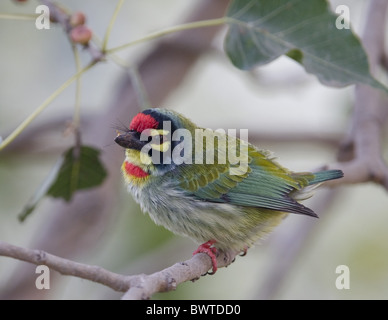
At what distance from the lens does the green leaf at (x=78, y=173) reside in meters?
2.89

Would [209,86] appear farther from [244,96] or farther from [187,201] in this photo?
[187,201]

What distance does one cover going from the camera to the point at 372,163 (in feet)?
9.29

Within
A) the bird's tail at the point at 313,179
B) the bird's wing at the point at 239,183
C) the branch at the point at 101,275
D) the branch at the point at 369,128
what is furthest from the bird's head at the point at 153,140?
the branch at the point at 101,275

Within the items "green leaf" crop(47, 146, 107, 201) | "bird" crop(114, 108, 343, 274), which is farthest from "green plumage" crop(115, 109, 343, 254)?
"green leaf" crop(47, 146, 107, 201)

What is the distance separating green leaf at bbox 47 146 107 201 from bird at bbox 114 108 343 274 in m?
0.24

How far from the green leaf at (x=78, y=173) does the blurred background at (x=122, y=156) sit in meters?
0.28

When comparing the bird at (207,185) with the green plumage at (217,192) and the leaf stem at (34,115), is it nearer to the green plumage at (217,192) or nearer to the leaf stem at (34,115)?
the green plumage at (217,192)

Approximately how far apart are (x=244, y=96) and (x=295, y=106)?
49 centimetres

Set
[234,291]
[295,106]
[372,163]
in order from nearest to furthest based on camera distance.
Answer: [372,163] → [234,291] → [295,106]

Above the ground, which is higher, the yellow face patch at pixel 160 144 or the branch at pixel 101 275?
the yellow face patch at pixel 160 144

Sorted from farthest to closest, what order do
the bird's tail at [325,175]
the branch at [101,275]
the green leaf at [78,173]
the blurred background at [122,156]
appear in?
the blurred background at [122,156] → the green leaf at [78,173] → the bird's tail at [325,175] → the branch at [101,275]

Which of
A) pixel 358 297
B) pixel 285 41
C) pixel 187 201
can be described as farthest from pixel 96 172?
pixel 358 297

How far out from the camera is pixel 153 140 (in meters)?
2.57

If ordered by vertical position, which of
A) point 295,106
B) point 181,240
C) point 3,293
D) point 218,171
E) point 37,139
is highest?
point 295,106
